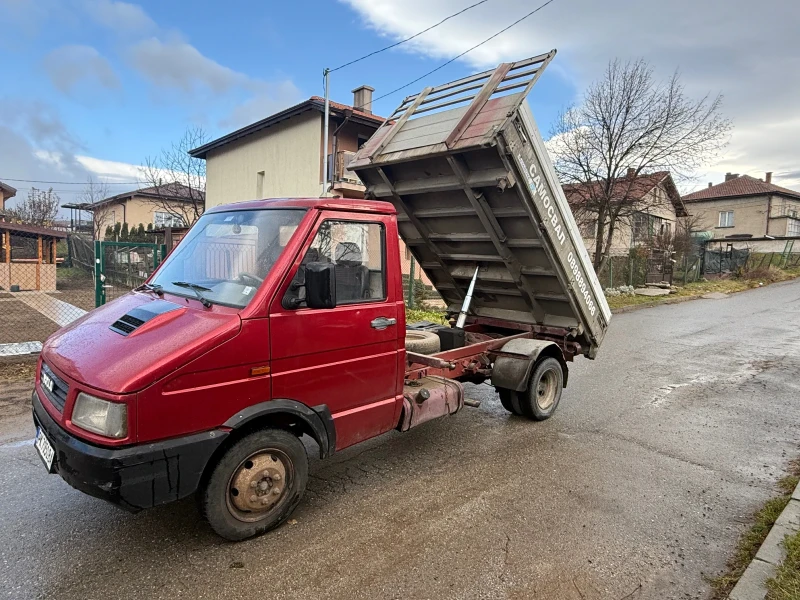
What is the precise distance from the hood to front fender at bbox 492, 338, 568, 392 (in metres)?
3.26

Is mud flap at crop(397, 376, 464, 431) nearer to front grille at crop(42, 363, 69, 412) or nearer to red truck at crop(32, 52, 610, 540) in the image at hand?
red truck at crop(32, 52, 610, 540)

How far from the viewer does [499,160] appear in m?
4.45

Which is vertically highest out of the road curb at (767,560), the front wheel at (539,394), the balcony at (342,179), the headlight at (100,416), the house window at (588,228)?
the balcony at (342,179)

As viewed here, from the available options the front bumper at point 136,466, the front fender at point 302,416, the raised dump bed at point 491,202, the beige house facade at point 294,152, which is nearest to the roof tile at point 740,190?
the beige house facade at point 294,152

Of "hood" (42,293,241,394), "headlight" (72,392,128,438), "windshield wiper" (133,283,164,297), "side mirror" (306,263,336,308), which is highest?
"side mirror" (306,263,336,308)

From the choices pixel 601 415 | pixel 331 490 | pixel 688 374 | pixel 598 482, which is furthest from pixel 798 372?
pixel 331 490

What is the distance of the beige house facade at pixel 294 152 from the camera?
20094 mm

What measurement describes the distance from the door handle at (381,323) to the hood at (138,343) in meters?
1.09

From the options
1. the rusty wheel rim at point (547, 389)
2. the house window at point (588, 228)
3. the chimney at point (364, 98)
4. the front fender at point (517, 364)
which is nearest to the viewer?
the front fender at point (517, 364)

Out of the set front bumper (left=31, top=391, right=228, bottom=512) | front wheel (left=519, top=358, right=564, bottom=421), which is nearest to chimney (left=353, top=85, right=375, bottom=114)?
front wheel (left=519, top=358, right=564, bottom=421)

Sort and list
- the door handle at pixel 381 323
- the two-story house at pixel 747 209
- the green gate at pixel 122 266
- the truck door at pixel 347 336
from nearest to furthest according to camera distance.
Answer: the truck door at pixel 347 336 < the door handle at pixel 381 323 < the green gate at pixel 122 266 < the two-story house at pixel 747 209

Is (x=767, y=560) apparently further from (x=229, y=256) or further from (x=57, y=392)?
(x=57, y=392)

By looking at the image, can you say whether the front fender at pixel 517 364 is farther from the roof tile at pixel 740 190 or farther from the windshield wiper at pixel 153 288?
the roof tile at pixel 740 190

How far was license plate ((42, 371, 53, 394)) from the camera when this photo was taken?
123 inches
